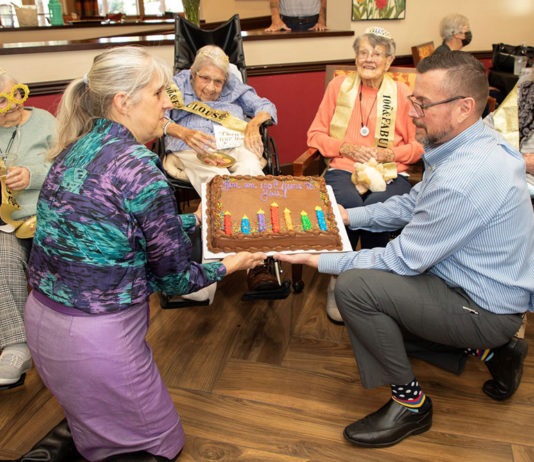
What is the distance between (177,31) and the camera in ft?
9.17

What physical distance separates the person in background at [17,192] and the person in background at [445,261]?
42.9 inches

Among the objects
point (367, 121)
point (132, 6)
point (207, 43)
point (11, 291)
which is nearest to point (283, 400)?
point (11, 291)

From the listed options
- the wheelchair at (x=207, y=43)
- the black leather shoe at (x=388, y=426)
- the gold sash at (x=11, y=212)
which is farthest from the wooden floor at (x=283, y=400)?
the wheelchair at (x=207, y=43)

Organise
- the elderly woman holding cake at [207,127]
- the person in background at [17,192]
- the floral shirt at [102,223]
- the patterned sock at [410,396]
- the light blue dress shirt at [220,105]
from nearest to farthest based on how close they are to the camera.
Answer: the floral shirt at [102,223] < the patterned sock at [410,396] < the person in background at [17,192] < the elderly woman holding cake at [207,127] < the light blue dress shirt at [220,105]

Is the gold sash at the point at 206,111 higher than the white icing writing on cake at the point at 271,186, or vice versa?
the gold sash at the point at 206,111

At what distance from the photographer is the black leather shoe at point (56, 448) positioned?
1.52 meters

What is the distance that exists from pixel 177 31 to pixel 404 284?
6.85ft

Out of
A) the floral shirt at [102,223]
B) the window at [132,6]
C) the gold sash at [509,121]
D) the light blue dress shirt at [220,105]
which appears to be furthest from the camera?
the window at [132,6]

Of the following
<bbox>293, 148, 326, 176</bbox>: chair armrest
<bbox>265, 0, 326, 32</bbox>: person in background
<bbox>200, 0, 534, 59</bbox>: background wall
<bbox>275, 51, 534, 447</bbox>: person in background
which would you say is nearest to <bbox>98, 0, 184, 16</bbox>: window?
<bbox>265, 0, 326, 32</bbox>: person in background

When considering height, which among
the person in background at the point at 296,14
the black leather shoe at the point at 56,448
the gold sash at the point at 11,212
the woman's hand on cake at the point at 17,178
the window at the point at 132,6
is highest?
the window at the point at 132,6

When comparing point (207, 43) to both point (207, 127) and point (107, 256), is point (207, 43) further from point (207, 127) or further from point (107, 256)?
point (107, 256)

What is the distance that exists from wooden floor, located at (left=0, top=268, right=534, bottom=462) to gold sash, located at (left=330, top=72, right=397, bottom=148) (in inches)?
39.5

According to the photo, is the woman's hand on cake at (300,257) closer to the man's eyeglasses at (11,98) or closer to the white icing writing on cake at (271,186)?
the white icing writing on cake at (271,186)

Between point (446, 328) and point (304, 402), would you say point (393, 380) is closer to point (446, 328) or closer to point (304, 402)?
point (446, 328)
